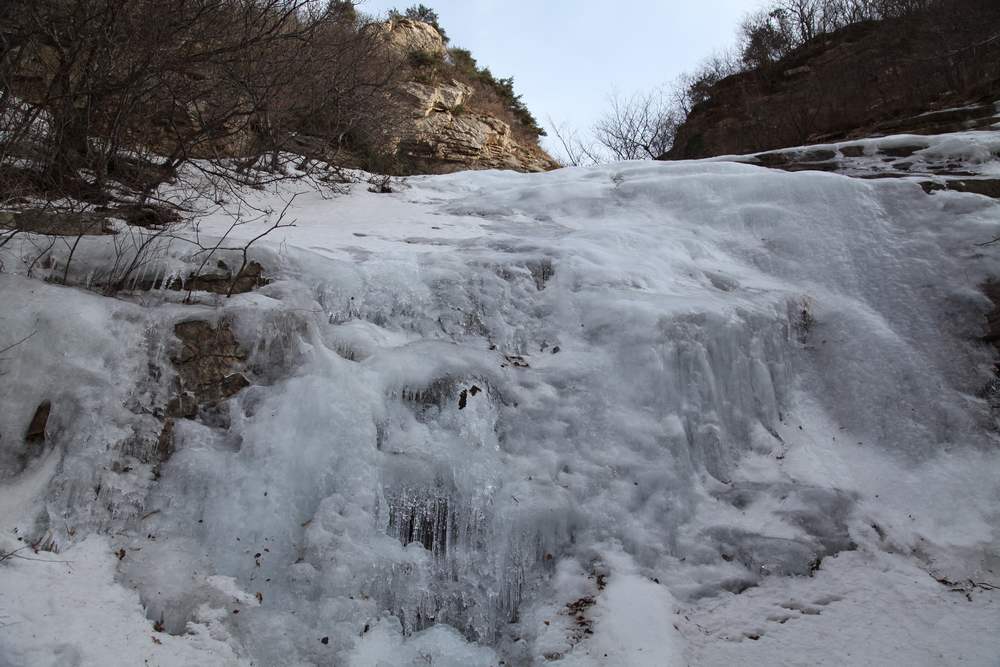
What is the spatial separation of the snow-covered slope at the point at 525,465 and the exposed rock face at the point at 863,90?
4.44 meters

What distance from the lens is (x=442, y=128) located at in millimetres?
11555

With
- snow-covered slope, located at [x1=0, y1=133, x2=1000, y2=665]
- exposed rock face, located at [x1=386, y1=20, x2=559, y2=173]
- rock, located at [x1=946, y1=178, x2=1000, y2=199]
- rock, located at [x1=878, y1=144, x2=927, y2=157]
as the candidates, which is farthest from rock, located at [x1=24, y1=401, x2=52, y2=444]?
exposed rock face, located at [x1=386, y1=20, x2=559, y2=173]

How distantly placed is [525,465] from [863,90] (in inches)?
392

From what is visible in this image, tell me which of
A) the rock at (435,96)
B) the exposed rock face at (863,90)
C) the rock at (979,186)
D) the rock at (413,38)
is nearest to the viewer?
the rock at (979,186)

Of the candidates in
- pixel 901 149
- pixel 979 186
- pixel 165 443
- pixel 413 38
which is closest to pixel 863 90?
pixel 901 149

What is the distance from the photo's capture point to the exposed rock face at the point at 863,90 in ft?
26.5

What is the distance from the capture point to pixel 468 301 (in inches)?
171

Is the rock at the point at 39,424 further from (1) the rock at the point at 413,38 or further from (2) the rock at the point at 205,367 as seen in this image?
(1) the rock at the point at 413,38

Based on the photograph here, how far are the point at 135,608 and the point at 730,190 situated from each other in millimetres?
5807

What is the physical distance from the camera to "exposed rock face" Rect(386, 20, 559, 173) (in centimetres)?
1104

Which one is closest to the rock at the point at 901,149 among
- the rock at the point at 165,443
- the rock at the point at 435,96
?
the rock at the point at 165,443

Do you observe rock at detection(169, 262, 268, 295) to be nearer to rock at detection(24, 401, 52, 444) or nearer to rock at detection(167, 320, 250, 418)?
rock at detection(167, 320, 250, 418)

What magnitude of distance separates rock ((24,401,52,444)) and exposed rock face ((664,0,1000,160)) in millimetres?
8994

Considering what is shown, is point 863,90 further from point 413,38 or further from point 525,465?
point 525,465
